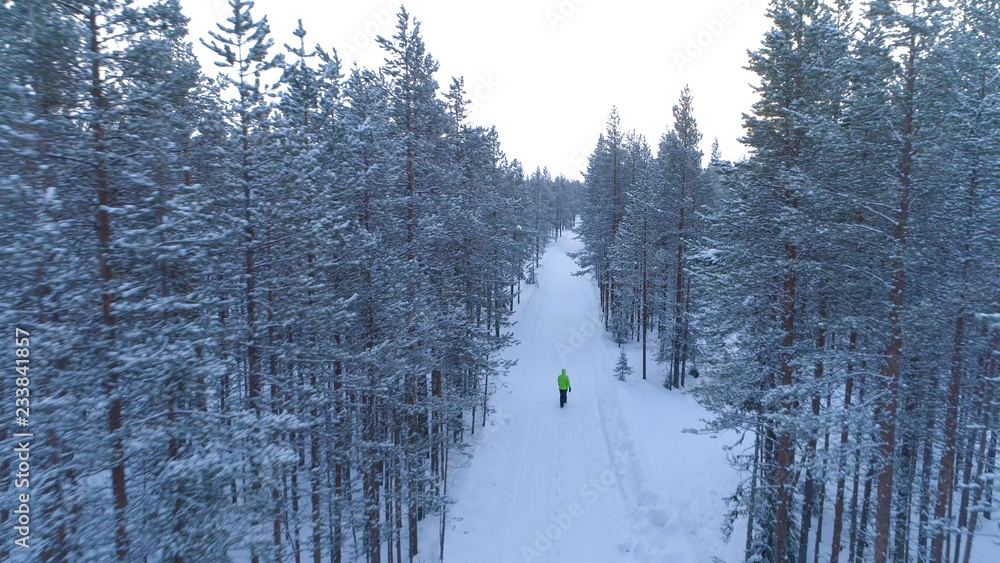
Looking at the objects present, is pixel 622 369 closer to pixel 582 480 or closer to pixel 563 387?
pixel 563 387

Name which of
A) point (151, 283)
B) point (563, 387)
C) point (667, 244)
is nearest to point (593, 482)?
point (563, 387)

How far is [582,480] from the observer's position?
711 inches

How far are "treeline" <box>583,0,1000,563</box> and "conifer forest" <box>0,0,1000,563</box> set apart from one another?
0.26ft

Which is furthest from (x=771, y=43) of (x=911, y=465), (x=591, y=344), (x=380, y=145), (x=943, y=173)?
(x=591, y=344)

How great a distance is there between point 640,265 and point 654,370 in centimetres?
694

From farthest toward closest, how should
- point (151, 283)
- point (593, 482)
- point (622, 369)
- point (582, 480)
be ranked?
point (622, 369) → point (582, 480) → point (593, 482) → point (151, 283)

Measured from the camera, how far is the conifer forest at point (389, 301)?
5906 millimetres

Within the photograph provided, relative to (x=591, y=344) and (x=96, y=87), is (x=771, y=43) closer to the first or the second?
(x=96, y=87)

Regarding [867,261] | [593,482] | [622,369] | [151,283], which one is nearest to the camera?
[151,283]

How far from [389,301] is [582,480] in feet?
38.3

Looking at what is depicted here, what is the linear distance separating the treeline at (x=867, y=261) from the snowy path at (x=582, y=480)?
124 inches

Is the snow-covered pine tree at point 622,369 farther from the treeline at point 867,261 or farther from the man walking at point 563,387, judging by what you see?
the treeline at point 867,261

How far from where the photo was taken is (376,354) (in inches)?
423

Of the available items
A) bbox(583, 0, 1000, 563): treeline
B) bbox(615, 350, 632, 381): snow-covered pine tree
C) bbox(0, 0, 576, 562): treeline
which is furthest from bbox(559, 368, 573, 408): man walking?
bbox(0, 0, 576, 562): treeline
